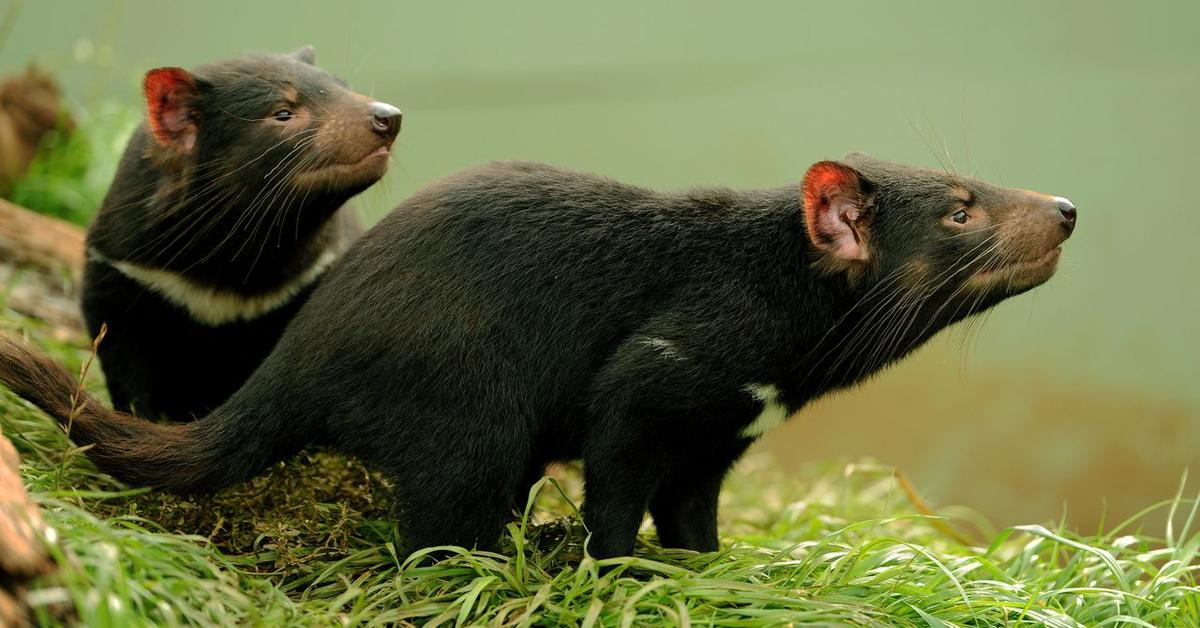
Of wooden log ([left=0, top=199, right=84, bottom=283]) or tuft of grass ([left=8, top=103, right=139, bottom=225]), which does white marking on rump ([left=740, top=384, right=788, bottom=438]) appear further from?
tuft of grass ([left=8, top=103, right=139, bottom=225])

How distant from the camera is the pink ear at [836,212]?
9.91ft

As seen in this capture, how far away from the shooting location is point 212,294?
3689mm

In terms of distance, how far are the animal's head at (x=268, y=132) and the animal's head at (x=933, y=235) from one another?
1.32 meters

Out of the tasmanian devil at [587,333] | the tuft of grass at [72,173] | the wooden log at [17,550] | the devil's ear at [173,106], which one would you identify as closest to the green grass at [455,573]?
the wooden log at [17,550]

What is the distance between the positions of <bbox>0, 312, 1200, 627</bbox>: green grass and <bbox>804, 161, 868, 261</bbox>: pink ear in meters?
0.74

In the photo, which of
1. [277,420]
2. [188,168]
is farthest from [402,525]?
[188,168]

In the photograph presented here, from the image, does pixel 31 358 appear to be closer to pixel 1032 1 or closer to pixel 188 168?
pixel 188 168

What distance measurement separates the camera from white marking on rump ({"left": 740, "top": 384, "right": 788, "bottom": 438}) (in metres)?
3.01

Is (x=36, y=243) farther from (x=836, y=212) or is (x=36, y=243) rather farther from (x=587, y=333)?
(x=836, y=212)

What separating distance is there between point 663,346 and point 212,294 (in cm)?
158

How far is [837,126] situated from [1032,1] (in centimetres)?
124

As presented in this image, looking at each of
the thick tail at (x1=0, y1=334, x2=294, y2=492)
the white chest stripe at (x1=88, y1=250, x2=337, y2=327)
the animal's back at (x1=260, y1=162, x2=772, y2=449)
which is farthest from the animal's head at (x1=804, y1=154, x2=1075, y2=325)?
the white chest stripe at (x1=88, y1=250, x2=337, y2=327)

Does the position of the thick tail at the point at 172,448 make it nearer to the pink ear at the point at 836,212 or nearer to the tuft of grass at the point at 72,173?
the pink ear at the point at 836,212

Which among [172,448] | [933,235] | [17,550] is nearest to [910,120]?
[933,235]
